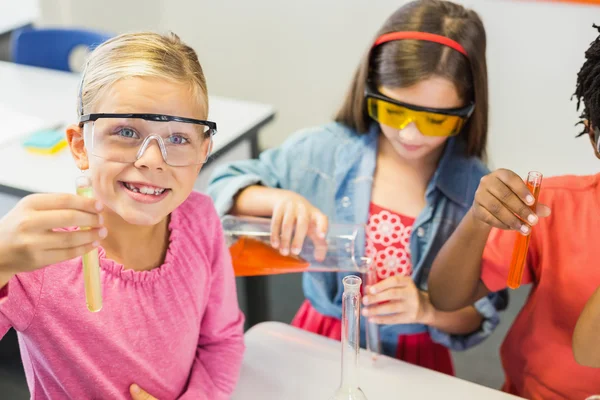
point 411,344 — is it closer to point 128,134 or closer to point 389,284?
point 389,284

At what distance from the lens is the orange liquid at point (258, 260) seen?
4.58 feet

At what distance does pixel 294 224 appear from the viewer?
132 centimetres

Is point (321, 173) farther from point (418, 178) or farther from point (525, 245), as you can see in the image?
point (525, 245)

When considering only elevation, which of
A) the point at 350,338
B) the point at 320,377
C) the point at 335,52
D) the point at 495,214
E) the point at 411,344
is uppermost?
the point at 495,214

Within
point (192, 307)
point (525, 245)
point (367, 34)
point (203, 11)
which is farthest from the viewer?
point (203, 11)

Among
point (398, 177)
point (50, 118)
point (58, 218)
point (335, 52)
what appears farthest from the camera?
point (335, 52)

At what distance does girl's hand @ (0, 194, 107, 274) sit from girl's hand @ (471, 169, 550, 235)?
57 centimetres

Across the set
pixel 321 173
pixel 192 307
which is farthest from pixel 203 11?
pixel 192 307

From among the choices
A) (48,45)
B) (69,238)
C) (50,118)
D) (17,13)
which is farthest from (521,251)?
(17,13)

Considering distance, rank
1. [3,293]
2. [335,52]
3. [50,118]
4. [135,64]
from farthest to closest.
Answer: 1. [335,52]
2. [50,118]
3. [135,64]
4. [3,293]

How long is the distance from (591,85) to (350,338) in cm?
55

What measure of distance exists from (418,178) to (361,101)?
0.68 feet

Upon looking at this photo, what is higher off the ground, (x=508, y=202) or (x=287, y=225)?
(x=508, y=202)

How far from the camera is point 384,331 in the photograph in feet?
5.06
